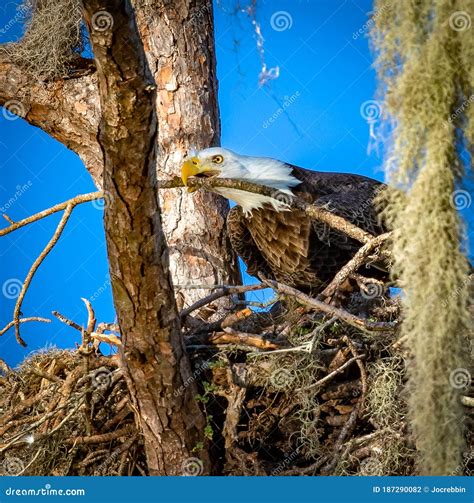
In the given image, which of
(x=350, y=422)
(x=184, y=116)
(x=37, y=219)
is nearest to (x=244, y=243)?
(x=184, y=116)

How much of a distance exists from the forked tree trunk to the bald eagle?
0.27 metres

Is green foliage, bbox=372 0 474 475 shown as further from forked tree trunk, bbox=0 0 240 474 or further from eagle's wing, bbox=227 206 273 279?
eagle's wing, bbox=227 206 273 279

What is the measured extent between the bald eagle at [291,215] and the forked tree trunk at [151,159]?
270 millimetres

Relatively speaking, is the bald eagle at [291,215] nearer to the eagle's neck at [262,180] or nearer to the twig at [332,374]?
the eagle's neck at [262,180]

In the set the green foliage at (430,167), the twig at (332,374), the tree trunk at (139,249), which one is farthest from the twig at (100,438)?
the green foliage at (430,167)

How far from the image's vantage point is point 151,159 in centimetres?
243

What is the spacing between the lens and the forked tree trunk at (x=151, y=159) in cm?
230

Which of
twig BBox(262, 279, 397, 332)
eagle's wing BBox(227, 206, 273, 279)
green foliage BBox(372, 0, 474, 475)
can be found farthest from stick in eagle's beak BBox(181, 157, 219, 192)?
green foliage BBox(372, 0, 474, 475)

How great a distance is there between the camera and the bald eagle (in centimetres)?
368

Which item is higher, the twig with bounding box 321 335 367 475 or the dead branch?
the dead branch

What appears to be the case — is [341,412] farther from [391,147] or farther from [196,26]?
[196,26]

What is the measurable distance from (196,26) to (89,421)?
2163 millimetres

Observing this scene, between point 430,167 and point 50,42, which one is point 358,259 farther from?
point 50,42

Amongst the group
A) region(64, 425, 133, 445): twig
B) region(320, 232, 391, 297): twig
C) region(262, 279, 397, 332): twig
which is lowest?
region(64, 425, 133, 445): twig
